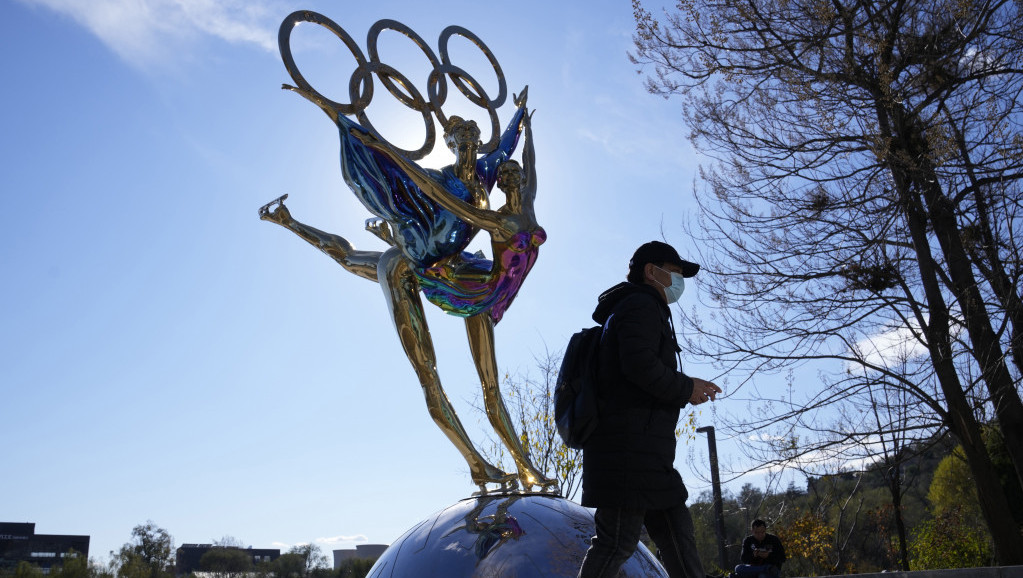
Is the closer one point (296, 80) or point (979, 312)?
point (296, 80)

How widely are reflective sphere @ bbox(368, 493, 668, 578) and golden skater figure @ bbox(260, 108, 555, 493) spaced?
2.19ft

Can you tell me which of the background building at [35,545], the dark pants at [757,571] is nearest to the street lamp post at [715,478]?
the dark pants at [757,571]

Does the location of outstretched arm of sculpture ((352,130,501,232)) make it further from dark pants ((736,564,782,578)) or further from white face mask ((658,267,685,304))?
dark pants ((736,564,782,578))

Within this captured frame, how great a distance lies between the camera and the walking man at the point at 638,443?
264cm

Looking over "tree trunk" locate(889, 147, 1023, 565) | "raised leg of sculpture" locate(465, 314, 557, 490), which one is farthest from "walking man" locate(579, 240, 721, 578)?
"tree trunk" locate(889, 147, 1023, 565)

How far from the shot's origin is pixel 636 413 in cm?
270

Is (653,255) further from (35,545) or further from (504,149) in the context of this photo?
(35,545)

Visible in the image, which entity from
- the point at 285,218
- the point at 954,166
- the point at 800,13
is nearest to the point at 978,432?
the point at 954,166

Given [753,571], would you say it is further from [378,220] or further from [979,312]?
[378,220]

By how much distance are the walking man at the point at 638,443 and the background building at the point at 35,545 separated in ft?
141

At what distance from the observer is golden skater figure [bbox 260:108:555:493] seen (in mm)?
4820

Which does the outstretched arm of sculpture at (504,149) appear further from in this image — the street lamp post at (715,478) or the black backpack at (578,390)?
the street lamp post at (715,478)

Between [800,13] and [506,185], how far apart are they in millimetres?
7343

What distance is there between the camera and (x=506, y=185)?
5039 mm
